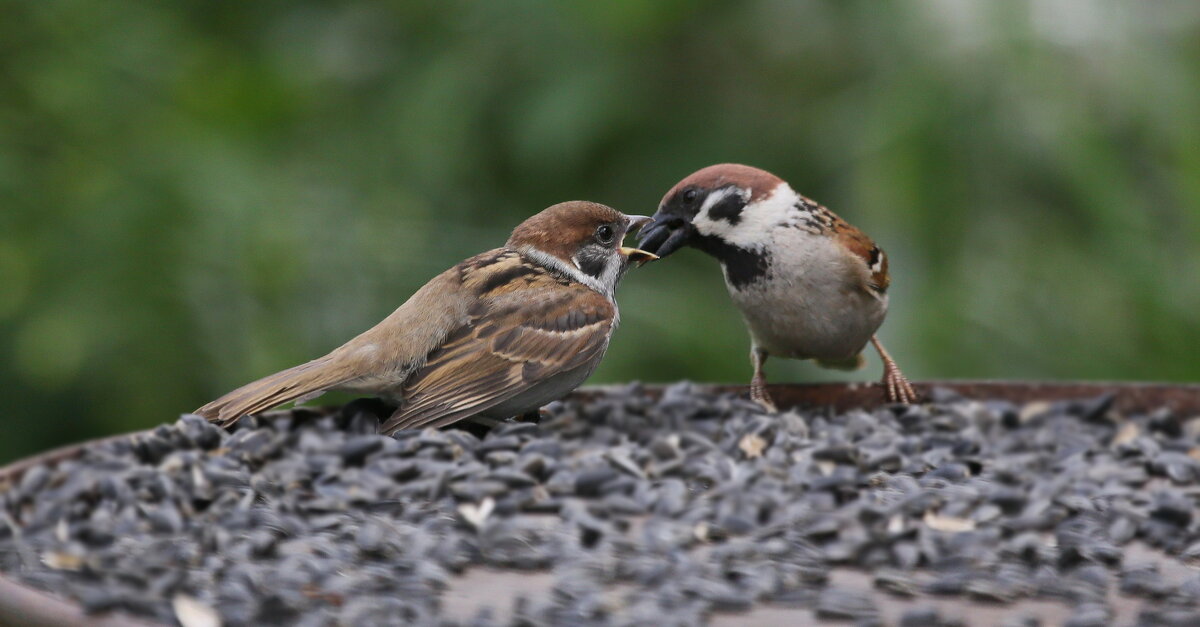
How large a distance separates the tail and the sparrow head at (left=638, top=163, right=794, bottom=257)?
0.90m

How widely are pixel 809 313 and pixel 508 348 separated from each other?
4.69ft

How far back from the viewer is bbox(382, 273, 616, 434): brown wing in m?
2.24

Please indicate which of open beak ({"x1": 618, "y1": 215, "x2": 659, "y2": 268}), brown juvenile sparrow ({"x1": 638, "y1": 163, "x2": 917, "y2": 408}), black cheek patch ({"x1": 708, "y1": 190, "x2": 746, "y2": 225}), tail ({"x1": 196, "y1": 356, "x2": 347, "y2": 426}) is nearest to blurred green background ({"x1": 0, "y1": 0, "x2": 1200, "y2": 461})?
brown juvenile sparrow ({"x1": 638, "y1": 163, "x2": 917, "y2": 408})

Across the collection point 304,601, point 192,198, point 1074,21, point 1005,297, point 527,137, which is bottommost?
point 304,601

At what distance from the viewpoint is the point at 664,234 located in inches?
123

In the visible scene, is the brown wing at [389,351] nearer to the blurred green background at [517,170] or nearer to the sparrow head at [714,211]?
the sparrow head at [714,211]

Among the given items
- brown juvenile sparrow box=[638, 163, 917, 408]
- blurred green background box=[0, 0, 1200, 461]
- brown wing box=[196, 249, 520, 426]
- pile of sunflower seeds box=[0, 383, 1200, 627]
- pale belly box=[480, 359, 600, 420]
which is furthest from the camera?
blurred green background box=[0, 0, 1200, 461]

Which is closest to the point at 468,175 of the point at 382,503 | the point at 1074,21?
the point at 1074,21

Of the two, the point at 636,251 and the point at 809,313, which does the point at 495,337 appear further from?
the point at 809,313

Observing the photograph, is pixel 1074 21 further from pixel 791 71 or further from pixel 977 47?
pixel 791 71

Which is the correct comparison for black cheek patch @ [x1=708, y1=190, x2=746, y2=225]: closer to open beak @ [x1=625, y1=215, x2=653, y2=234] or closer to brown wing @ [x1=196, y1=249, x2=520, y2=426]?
open beak @ [x1=625, y1=215, x2=653, y2=234]

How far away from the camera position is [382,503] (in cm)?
241

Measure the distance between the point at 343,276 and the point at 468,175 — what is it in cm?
89

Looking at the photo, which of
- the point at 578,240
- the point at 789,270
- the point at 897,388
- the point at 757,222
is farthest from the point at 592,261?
the point at 897,388
